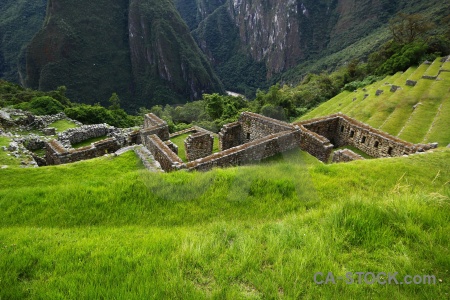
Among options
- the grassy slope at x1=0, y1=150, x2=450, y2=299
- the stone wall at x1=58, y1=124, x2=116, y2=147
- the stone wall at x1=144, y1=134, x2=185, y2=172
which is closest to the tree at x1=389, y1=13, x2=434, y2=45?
the stone wall at x1=58, y1=124, x2=116, y2=147

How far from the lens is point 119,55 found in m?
164

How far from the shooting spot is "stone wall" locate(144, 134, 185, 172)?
Result: 9273 millimetres

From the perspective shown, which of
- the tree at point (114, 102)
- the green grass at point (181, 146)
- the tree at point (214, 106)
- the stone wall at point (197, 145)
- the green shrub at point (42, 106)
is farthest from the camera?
the tree at point (114, 102)

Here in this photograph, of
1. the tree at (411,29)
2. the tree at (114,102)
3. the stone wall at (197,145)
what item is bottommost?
the tree at (114,102)

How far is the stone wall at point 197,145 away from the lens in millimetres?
13461

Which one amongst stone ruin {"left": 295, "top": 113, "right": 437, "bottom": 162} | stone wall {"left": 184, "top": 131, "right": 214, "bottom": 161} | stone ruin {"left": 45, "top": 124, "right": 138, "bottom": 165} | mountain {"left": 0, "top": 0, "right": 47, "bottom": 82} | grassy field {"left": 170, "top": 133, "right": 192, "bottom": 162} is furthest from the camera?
mountain {"left": 0, "top": 0, "right": 47, "bottom": 82}

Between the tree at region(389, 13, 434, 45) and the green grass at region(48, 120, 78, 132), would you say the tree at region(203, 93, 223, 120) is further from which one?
the tree at region(389, 13, 434, 45)

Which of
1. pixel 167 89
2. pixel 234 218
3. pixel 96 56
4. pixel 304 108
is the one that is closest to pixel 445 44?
pixel 304 108

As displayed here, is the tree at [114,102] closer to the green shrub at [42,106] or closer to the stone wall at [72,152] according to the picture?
the green shrub at [42,106]

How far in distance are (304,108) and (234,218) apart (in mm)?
49364

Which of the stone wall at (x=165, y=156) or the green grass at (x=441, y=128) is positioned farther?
the green grass at (x=441, y=128)

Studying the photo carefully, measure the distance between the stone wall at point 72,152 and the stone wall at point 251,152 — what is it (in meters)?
6.86

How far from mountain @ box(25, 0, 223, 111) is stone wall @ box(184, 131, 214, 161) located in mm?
124568

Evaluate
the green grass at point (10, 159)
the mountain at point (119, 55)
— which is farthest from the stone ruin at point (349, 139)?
the mountain at point (119, 55)
